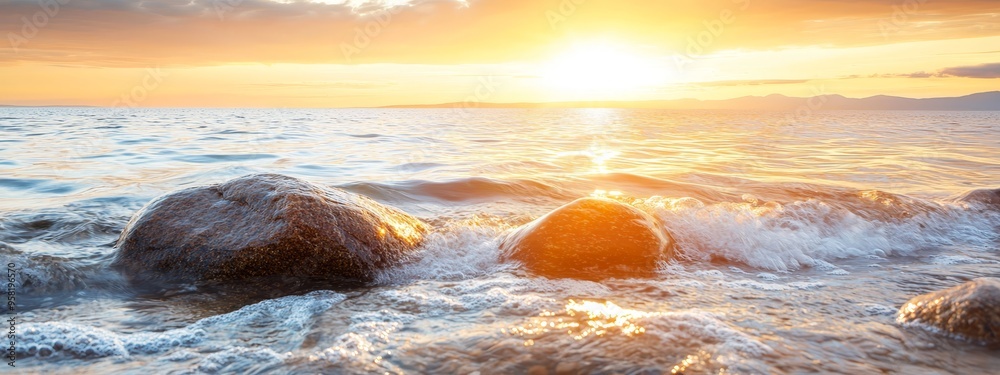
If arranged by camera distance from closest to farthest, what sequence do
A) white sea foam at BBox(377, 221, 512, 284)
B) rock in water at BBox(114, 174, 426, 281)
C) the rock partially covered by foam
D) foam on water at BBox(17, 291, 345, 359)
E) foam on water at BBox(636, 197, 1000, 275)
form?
1. foam on water at BBox(17, 291, 345, 359)
2. rock in water at BBox(114, 174, 426, 281)
3. white sea foam at BBox(377, 221, 512, 284)
4. foam on water at BBox(636, 197, 1000, 275)
5. the rock partially covered by foam

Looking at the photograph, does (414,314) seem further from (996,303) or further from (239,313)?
(996,303)

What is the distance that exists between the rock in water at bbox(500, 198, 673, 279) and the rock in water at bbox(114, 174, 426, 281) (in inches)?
54.9

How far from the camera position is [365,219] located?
614 cm

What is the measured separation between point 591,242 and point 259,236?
11.0 ft

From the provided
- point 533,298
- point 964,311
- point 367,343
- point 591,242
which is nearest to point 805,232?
point 591,242

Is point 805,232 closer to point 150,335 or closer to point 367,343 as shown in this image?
point 367,343

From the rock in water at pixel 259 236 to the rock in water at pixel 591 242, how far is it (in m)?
1.39

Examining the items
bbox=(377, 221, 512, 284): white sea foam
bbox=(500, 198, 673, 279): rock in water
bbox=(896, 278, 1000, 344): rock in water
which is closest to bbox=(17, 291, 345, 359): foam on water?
bbox=(377, 221, 512, 284): white sea foam

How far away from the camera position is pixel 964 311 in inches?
160

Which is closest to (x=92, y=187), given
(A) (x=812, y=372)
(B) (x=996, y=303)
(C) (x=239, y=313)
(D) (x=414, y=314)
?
(C) (x=239, y=313)

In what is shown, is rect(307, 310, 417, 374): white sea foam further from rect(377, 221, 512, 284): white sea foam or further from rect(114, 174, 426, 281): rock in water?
rect(114, 174, 426, 281): rock in water

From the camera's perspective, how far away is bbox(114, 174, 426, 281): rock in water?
562 cm

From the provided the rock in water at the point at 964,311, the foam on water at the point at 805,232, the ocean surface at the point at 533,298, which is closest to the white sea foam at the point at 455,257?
the ocean surface at the point at 533,298

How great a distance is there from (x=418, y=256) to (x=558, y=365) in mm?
3056
